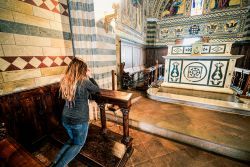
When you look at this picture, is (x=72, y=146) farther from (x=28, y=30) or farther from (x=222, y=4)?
(x=222, y=4)

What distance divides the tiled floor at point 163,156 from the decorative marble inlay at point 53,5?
3.08 meters

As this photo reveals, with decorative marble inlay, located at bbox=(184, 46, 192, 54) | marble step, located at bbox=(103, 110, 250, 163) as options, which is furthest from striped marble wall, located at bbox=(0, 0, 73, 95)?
decorative marble inlay, located at bbox=(184, 46, 192, 54)

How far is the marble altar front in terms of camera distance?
453cm

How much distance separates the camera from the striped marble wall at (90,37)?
3074 millimetres

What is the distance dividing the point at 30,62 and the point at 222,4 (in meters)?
13.3

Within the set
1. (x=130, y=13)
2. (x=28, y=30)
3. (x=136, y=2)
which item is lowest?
(x=28, y=30)

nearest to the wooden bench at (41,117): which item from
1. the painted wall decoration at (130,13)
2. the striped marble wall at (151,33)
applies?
the painted wall decoration at (130,13)

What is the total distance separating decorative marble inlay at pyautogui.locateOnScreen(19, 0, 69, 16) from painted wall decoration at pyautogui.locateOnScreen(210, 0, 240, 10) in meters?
11.9

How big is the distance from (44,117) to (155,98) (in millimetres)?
3752

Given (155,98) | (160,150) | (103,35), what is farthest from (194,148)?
(103,35)

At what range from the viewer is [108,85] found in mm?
4055

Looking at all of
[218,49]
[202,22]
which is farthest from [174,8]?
A: [218,49]

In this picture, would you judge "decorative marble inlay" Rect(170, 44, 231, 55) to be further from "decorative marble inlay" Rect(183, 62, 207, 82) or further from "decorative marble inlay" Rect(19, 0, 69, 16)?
"decorative marble inlay" Rect(19, 0, 69, 16)

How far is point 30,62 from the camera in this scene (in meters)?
2.41
